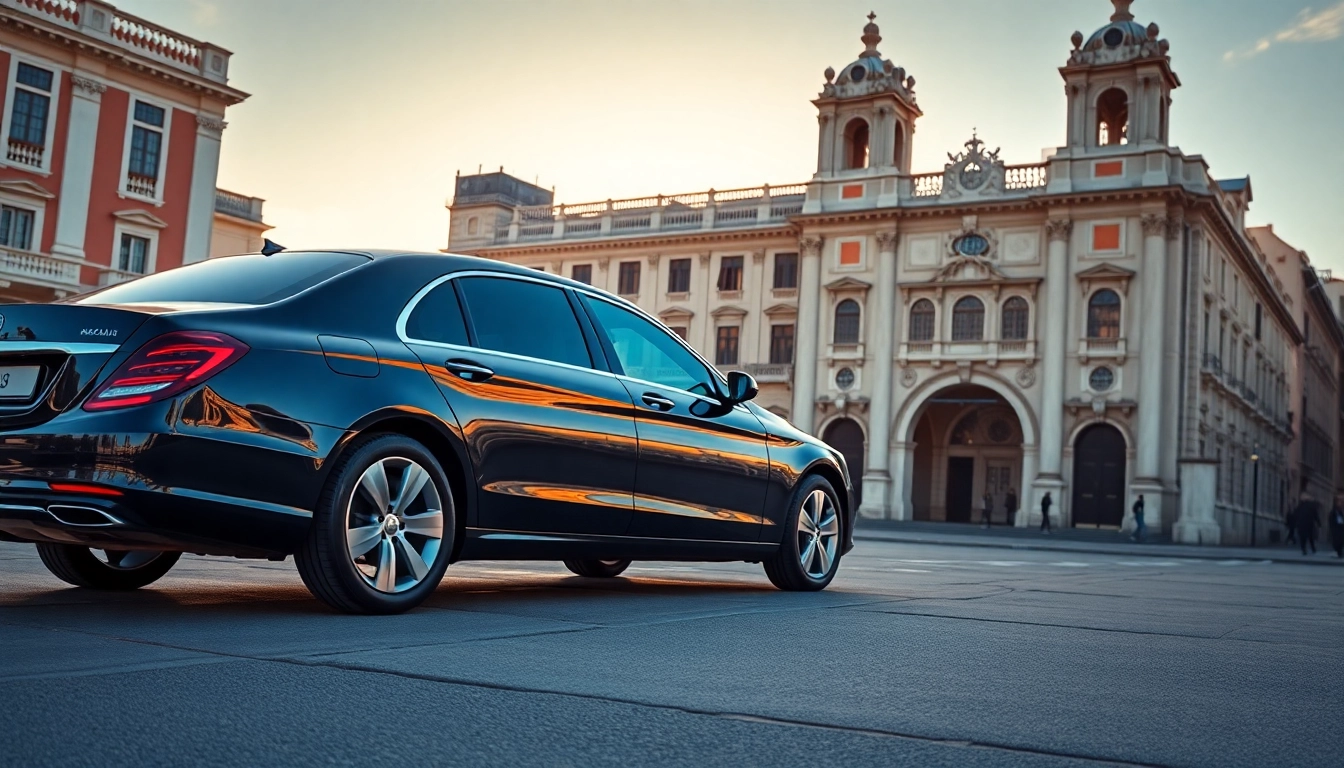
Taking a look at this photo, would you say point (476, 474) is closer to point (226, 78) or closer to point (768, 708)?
point (768, 708)

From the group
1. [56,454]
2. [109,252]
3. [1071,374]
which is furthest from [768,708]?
[1071,374]

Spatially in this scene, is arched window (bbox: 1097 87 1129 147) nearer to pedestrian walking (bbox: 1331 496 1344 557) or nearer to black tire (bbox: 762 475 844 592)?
pedestrian walking (bbox: 1331 496 1344 557)

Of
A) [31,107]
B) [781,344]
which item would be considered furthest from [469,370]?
[781,344]

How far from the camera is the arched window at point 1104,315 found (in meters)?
43.7

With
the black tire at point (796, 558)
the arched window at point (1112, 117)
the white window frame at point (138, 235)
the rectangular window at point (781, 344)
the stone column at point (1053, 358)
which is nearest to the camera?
the black tire at point (796, 558)

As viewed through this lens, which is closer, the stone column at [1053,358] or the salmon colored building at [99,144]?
the salmon colored building at [99,144]

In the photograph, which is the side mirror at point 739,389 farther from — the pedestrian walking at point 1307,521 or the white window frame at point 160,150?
the white window frame at point 160,150

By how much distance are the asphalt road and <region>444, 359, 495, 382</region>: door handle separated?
3.15 feet

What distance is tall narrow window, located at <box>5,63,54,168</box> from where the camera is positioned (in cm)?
3253

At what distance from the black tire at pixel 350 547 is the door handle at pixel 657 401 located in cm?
145

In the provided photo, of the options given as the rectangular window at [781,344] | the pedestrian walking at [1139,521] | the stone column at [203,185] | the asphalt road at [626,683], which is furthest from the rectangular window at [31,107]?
the pedestrian walking at [1139,521]

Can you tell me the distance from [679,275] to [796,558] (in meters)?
47.8

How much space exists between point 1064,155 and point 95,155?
3083 centimetres

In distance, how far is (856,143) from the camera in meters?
50.9
